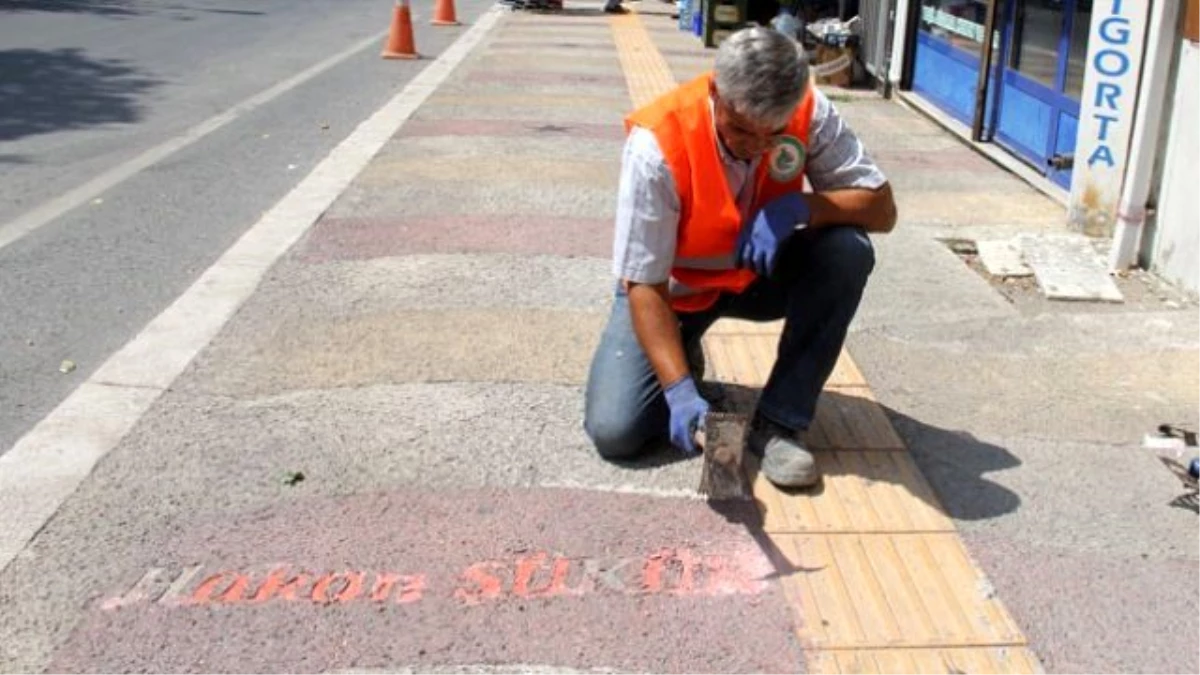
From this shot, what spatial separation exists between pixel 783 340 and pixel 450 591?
1274 millimetres

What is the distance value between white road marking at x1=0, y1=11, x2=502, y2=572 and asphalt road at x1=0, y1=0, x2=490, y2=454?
0.14 meters

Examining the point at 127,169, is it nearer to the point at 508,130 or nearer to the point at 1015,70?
the point at 508,130

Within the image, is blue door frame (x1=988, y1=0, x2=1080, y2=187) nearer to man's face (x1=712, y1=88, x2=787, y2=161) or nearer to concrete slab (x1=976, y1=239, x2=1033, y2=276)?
concrete slab (x1=976, y1=239, x2=1033, y2=276)

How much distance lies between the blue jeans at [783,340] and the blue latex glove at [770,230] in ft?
0.59

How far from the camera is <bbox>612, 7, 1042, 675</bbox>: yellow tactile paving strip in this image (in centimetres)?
291

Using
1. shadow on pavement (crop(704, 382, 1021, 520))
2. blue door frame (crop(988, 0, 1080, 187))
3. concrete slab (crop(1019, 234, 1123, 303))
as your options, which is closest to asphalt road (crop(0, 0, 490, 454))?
shadow on pavement (crop(704, 382, 1021, 520))

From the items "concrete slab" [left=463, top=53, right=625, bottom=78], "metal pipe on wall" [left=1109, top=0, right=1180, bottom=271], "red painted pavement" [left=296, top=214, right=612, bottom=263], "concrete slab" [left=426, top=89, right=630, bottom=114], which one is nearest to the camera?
"metal pipe on wall" [left=1109, top=0, right=1180, bottom=271]

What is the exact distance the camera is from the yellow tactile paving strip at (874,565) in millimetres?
2906

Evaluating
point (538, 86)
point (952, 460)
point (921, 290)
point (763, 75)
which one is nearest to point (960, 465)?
point (952, 460)

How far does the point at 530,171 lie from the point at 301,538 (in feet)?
16.2

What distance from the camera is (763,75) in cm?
313

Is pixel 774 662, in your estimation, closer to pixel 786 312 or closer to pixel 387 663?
pixel 387 663

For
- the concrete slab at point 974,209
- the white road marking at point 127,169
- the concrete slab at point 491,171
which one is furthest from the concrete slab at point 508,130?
the concrete slab at point 974,209

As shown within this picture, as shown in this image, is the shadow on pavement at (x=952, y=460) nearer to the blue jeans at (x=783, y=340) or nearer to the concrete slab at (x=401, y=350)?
the blue jeans at (x=783, y=340)
